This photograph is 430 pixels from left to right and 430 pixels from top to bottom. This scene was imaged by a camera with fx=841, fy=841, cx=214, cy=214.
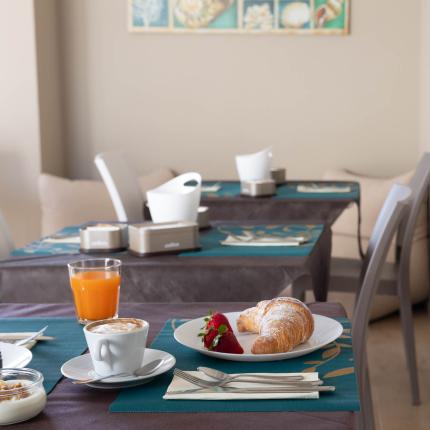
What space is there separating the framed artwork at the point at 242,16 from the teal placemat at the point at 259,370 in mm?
4145

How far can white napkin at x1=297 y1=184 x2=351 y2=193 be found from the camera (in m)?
4.03

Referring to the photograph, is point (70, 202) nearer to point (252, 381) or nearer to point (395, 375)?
point (395, 375)

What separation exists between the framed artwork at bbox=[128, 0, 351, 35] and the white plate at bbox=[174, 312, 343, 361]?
160 inches

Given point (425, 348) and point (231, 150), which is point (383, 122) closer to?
point (231, 150)

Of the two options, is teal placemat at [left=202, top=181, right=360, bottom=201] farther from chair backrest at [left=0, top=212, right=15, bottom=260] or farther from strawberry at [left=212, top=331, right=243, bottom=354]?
strawberry at [left=212, top=331, right=243, bottom=354]

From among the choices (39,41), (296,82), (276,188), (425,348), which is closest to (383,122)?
(296,82)

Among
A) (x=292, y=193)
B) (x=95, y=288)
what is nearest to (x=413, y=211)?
(x=292, y=193)

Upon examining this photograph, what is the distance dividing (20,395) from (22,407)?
0.06 feet

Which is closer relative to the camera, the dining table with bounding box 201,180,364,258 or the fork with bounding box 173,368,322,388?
the fork with bounding box 173,368,322,388

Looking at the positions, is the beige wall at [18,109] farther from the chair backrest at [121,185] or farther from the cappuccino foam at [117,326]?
the cappuccino foam at [117,326]

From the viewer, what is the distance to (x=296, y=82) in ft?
17.9

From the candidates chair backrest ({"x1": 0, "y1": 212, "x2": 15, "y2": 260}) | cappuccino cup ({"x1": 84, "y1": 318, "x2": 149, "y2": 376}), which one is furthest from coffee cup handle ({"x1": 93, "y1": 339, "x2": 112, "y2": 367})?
chair backrest ({"x1": 0, "y1": 212, "x2": 15, "y2": 260})

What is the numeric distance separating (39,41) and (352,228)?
7.31ft

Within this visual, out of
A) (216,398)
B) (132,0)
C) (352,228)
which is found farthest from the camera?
(132,0)
